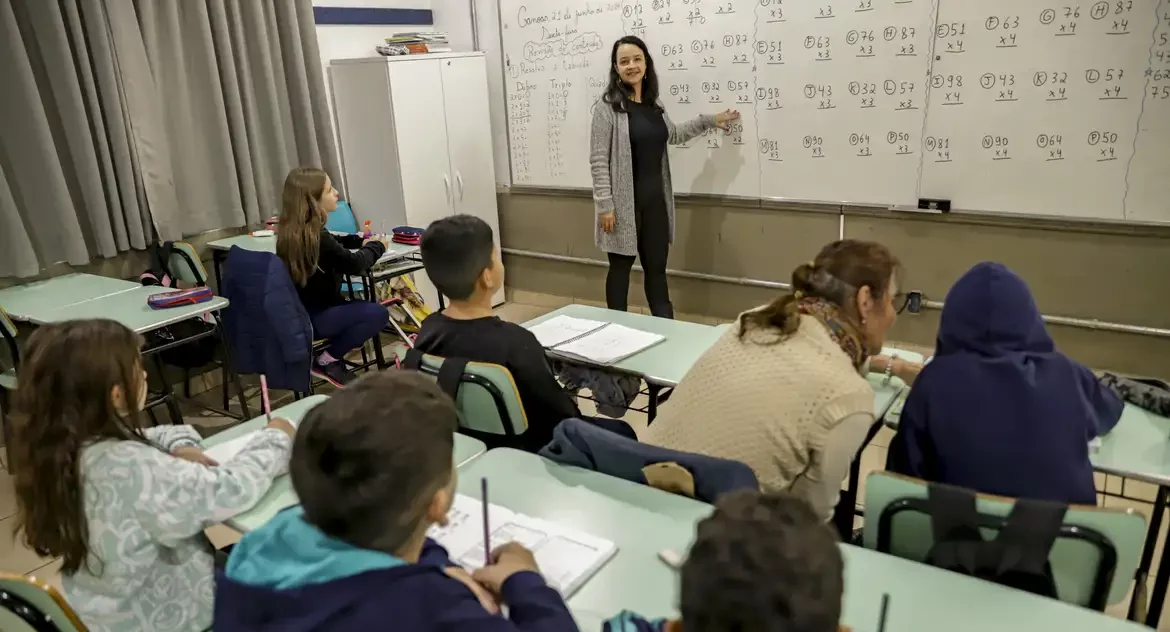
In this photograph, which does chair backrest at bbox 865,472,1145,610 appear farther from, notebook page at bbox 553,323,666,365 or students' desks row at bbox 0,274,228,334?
students' desks row at bbox 0,274,228,334

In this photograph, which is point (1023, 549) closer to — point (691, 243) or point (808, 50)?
point (808, 50)

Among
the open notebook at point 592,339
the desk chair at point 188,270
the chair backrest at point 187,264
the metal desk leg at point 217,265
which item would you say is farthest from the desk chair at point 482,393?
the metal desk leg at point 217,265

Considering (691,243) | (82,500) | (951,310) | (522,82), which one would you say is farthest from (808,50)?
(82,500)

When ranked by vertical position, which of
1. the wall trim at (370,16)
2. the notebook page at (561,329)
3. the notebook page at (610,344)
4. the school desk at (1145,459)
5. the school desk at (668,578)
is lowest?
the school desk at (1145,459)

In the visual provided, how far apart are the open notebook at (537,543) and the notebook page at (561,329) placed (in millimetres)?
1016

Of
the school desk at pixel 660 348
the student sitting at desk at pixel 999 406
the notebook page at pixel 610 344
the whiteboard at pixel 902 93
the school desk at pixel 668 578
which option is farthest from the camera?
the whiteboard at pixel 902 93

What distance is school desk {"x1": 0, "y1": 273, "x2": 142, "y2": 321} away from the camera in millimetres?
3084

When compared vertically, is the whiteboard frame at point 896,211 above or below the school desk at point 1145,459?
above

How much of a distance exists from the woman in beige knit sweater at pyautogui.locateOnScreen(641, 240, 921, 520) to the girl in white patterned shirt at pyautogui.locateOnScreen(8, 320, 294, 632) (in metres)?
0.90

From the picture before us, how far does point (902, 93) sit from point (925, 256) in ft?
2.59

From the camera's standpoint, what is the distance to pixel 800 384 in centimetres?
143

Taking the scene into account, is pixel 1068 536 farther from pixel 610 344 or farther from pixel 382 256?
pixel 382 256

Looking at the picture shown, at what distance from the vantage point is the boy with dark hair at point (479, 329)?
192cm

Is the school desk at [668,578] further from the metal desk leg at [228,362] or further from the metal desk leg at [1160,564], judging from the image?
the metal desk leg at [228,362]
